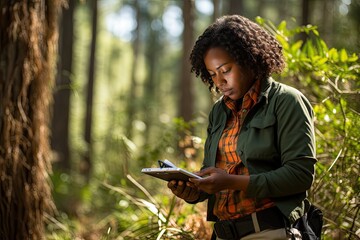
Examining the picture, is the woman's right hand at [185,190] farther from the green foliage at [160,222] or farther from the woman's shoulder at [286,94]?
the green foliage at [160,222]

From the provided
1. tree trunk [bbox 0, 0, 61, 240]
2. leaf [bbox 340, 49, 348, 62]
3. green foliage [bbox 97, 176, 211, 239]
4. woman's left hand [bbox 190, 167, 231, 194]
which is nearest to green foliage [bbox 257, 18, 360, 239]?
leaf [bbox 340, 49, 348, 62]

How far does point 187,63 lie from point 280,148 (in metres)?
7.28

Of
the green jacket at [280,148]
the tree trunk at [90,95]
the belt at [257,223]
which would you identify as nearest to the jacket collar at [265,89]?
the green jacket at [280,148]

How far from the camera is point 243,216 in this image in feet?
8.46

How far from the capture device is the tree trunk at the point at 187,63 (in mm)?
9203

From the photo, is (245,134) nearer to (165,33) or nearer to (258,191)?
(258,191)

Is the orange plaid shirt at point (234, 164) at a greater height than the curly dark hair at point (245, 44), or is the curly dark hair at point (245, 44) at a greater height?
the curly dark hair at point (245, 44)

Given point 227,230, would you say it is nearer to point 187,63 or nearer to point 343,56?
point 343,56

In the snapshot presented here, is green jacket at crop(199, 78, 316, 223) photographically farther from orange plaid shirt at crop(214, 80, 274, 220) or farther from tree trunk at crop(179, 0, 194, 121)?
tree trunk at crop(179, 0, 194, 121)

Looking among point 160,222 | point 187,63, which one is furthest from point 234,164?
point 187,63

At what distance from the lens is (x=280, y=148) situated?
98.7 inches

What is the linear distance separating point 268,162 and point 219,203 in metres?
0.35

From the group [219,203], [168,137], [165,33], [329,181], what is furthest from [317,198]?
[165,33]

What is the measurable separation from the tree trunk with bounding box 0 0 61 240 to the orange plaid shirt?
236 centimetres
